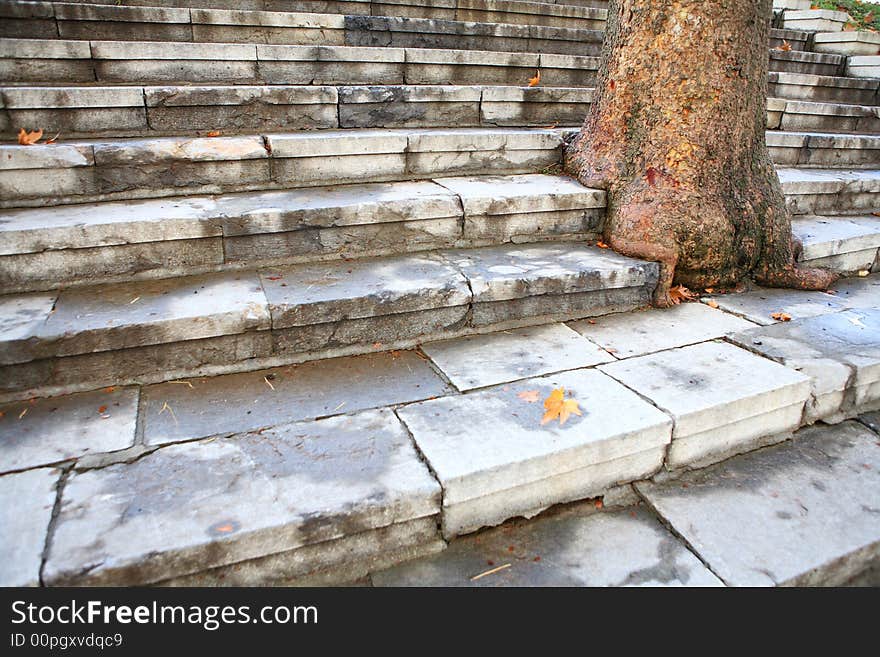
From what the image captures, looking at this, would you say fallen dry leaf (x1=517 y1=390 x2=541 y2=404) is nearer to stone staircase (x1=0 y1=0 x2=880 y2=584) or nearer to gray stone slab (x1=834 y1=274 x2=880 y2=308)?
stone staircase (x1=0 y1=0 x2=880 y2=584)

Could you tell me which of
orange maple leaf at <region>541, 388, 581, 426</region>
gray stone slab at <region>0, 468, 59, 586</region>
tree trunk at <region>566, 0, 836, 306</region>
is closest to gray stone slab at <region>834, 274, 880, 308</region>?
tree trunk at <region>566, 0, 836, 306</region>

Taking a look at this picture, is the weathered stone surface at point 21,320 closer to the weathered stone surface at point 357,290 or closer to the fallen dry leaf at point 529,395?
the weathered stone surface at point 357,290

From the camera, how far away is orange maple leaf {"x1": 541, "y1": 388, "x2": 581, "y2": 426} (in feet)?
7.43

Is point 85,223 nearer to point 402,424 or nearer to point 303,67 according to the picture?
point 402,424

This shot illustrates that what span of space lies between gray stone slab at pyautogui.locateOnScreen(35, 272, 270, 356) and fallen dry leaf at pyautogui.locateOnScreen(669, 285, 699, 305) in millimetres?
2288

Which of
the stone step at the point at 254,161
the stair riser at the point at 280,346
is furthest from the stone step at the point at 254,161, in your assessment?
the stair riser at the point at 280,346

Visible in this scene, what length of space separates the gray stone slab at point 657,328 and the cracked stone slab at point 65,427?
214cm

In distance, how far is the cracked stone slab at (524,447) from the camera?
2023 mm

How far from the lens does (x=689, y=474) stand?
7.85ft

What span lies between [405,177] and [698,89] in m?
A: 1.78

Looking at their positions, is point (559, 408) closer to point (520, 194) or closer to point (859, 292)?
point (520, 194)

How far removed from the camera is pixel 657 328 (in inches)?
121

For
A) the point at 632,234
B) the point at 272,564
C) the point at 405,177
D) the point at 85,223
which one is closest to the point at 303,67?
the point at 405,177

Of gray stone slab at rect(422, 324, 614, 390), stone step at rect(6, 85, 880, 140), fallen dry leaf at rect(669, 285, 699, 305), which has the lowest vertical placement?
gray stone slab at rect(422, 324, 614, 390)
